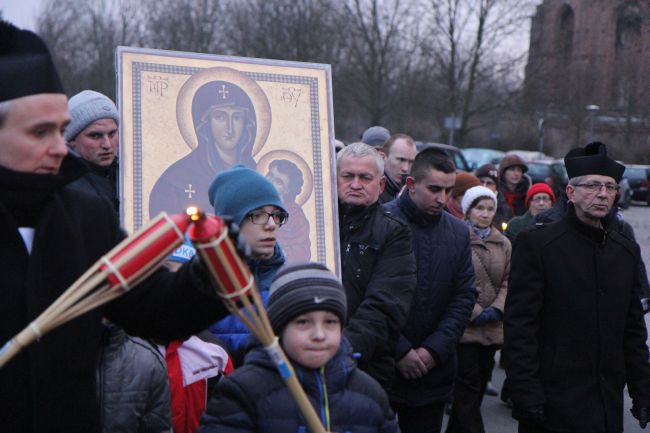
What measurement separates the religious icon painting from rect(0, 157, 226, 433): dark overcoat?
149cm

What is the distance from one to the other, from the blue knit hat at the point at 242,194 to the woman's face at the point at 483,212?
3115 millimetres

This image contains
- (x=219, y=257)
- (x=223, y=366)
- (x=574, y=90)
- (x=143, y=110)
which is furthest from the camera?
(x=574, y=90)

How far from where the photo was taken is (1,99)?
7.07 ft

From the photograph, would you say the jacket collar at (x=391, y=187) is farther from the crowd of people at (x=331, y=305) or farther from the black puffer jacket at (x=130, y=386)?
the black puffer jacket at (x=130, y=386)

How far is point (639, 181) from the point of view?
3359cm

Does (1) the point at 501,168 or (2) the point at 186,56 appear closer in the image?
(2) the point at 186,56

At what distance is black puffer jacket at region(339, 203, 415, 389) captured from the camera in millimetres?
4262

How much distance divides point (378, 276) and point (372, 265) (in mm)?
75

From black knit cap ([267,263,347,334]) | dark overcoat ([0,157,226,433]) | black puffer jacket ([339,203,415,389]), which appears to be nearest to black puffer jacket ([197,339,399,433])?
black knit cap ([267,263,347,334])

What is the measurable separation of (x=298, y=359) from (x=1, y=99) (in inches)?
48.3

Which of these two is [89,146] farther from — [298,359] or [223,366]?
[298,359]

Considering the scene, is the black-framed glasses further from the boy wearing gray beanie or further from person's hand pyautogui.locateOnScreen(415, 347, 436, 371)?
person's hand pyautogui.locateOnScreen(415, 347, 436, 371)

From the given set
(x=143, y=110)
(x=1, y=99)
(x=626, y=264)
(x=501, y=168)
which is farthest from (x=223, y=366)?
(x=501, y=168)

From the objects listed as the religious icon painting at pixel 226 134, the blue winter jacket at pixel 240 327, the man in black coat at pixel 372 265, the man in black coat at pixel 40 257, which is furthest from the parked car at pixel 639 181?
the man in black coat at pixel 40 257
